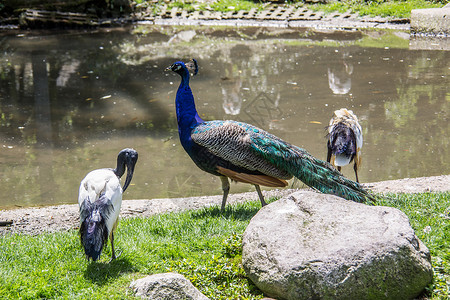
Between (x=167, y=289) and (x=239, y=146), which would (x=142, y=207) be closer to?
(x=239, y=146)

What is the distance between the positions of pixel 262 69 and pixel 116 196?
28.5 feet

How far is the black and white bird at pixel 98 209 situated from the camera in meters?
4.36

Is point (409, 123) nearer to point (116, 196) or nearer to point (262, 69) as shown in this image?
point (262, 69)

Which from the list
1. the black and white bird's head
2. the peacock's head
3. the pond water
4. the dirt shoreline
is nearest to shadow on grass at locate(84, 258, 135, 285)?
the black and white bird's head

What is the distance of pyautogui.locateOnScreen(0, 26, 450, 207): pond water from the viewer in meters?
7.83

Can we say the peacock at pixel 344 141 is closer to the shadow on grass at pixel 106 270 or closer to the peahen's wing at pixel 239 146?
the peahen's wing at pixel 239 146

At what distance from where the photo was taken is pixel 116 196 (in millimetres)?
4605

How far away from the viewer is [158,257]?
16.0 feet

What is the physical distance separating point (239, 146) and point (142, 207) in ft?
5.32

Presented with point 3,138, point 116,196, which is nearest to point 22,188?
point 3,138

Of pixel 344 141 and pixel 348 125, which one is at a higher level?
pixel 348 125

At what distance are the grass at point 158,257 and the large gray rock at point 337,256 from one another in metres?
0.33

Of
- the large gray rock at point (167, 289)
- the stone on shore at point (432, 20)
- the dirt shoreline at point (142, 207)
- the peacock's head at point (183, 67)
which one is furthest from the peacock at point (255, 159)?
the stone on shore at point (432, 20)

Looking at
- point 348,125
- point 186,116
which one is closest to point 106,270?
point 186,116
